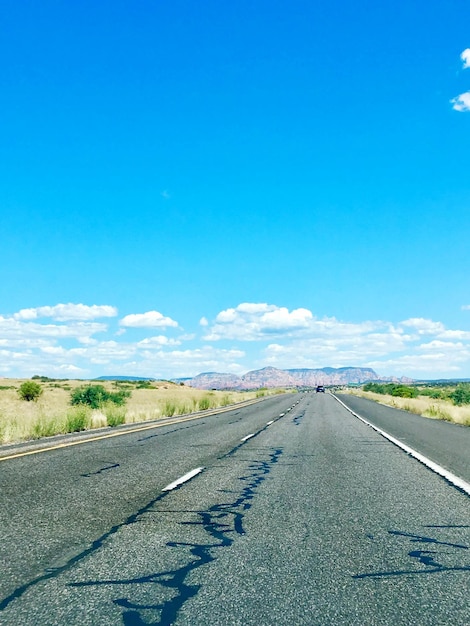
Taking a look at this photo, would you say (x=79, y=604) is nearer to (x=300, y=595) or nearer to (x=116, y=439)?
(x=300, y=595)

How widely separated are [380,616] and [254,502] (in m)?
3.70

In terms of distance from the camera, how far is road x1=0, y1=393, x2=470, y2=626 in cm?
374

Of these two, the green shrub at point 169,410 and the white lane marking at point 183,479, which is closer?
the white lane marking at point 183,479

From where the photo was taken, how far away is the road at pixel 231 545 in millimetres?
3736

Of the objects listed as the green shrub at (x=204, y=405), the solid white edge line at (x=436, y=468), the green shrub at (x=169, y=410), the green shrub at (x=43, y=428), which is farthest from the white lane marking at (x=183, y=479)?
the green shrub at (x=204, y=405)

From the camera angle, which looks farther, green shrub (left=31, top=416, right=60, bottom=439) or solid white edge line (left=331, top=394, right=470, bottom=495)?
green shrub (left=31, top=416, right=60, bottom=439)

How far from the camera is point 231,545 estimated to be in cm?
524

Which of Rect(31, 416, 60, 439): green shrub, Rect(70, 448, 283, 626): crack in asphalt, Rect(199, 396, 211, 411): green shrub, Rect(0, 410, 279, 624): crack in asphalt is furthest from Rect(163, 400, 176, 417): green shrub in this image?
Rect(0, 410, 279, 624): crack in asphalt

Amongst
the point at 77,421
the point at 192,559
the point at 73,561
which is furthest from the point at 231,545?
the point at 77,421

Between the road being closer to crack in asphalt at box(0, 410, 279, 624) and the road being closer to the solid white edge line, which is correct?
crack in asphalt at box(0, 410, 279, 624)

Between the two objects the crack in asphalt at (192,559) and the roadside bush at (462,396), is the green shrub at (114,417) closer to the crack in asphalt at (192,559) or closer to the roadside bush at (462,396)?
the crack in asphalt at (192,559)

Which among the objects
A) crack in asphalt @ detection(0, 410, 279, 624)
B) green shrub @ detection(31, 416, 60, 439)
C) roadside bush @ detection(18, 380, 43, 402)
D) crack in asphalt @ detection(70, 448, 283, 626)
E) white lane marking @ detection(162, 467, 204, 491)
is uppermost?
roadside bush @ detection(18, 380, 43, 402)

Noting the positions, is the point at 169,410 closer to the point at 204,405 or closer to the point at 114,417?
the point at 114,417

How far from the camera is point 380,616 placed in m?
3.62
